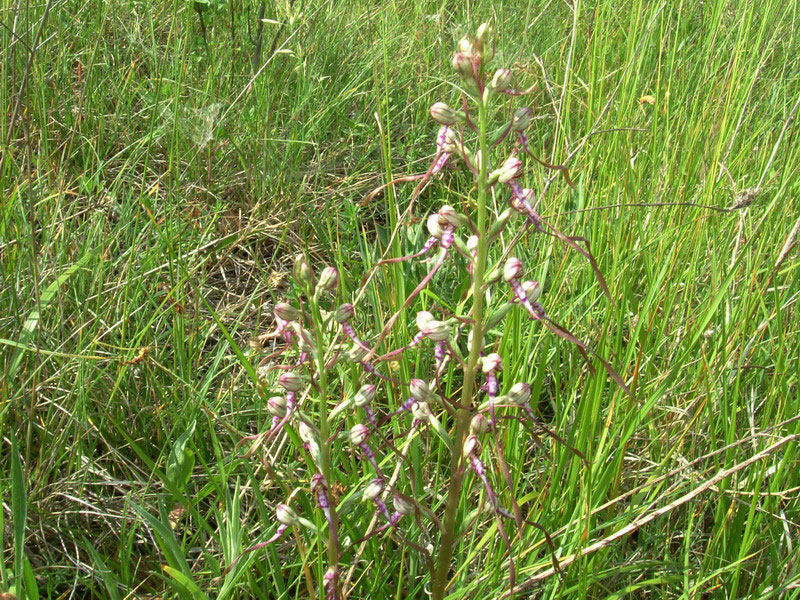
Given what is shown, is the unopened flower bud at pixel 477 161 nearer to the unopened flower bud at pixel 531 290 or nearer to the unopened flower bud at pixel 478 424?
the unopened flower bud at pixel 531 290

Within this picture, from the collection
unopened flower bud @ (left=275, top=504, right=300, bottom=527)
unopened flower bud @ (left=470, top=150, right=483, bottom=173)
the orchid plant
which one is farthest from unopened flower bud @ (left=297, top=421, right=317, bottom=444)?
unopened flower bud @ (left=470, top=150, right=483, bottom=173)

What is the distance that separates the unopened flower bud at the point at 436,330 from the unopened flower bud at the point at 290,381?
0.21m

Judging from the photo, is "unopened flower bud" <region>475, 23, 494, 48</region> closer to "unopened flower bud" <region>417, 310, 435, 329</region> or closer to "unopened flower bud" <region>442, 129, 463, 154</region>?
"unopened flower bud" <region>442, 129, 463, 154</region>

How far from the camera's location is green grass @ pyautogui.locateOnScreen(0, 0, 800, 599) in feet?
4.79

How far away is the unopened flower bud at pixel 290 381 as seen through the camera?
1.16 meters

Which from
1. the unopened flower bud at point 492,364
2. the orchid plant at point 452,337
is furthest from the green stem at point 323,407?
the unopened flower bud at point 492,364

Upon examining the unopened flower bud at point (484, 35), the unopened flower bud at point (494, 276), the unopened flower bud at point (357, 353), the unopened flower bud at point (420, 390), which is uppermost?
the unopened flower bud at point (484, 35)

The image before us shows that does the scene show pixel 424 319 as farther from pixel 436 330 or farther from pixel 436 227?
pixel 436 227

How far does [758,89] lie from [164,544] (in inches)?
112

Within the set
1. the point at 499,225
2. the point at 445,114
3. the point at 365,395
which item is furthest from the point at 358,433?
the point at 445,114

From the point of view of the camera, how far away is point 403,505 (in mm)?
1214

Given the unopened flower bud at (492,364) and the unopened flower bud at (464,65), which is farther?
the unopened flower bud at (492,364)

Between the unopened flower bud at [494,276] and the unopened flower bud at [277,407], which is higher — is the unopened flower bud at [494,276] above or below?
above

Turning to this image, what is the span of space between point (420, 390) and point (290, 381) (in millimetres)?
198
